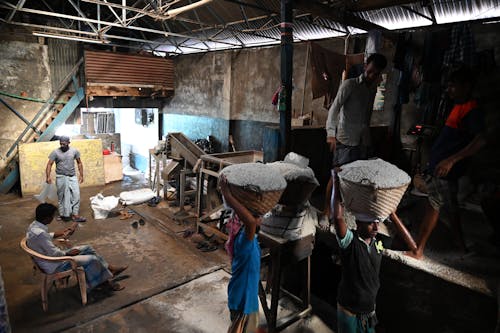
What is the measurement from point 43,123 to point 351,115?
10002mm

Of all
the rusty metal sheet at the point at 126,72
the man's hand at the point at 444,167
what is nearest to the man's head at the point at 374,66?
the man's hand at the point at 444,167

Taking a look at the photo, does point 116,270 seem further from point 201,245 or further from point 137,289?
point 201,245

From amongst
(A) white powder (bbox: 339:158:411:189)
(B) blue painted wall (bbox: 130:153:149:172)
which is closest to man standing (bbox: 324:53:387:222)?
(A) white powder (bbox: 339:158:411:189)

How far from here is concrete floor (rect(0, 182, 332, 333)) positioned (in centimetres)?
400

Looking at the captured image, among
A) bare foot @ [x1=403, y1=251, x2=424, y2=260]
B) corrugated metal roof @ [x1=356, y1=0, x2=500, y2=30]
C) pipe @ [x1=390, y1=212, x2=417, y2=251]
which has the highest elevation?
corrugated metal roof @ [x1=356, y1=0, x2=500, y2=30]

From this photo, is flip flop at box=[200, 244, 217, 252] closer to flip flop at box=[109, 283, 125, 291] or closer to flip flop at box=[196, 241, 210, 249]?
flip flop at box=[196, 241, 210, 249]

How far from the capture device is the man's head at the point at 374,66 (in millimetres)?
3590

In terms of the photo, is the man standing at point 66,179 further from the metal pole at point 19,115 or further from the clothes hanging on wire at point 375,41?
the clothes hanging on wire at point 375,41

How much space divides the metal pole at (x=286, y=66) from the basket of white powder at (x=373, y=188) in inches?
59.9

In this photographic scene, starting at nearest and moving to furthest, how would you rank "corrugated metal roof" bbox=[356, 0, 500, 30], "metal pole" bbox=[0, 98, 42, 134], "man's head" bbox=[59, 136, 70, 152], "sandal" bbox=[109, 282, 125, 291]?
"sandal" bbox=[109, 282, 125, 291]
"corrugated metal roof" bbox=[356, 0, 500, 30]
"man's head" bbox=[59, 136, 70, 152]
"metal pole" bbox=[0, 98, 42, 134]

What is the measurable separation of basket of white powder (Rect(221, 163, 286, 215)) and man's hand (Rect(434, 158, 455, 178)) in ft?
5.73

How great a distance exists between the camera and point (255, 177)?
2.69 meters

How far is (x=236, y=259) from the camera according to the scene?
286 cm

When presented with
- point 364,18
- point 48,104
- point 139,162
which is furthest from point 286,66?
point 139,162
